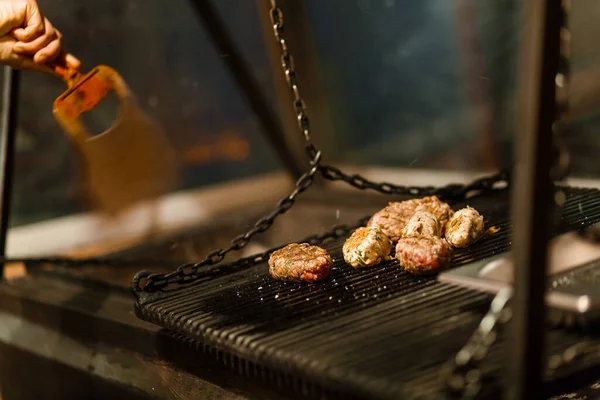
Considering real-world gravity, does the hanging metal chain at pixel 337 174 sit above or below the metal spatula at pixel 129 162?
below

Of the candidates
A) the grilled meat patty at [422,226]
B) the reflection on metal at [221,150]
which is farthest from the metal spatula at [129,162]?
the grilled meat patty at [422,226]

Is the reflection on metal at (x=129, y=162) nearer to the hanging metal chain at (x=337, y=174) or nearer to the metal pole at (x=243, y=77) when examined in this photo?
the metal pole at (x=243, y=77)

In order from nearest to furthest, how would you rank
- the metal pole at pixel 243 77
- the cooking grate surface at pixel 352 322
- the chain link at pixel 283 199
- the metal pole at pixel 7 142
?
the cooking grate surface at pixel 352 322, the chain link at pixel 283 199, the metal pole at pixel 7 142, the metal pole at pixel 243 77

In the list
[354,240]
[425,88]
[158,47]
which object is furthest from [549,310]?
[158,47]

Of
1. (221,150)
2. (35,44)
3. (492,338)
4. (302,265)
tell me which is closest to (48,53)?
(35,44)

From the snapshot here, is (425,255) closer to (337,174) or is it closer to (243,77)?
(337,174)

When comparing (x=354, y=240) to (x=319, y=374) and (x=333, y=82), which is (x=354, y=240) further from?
(x=333, y=82)
